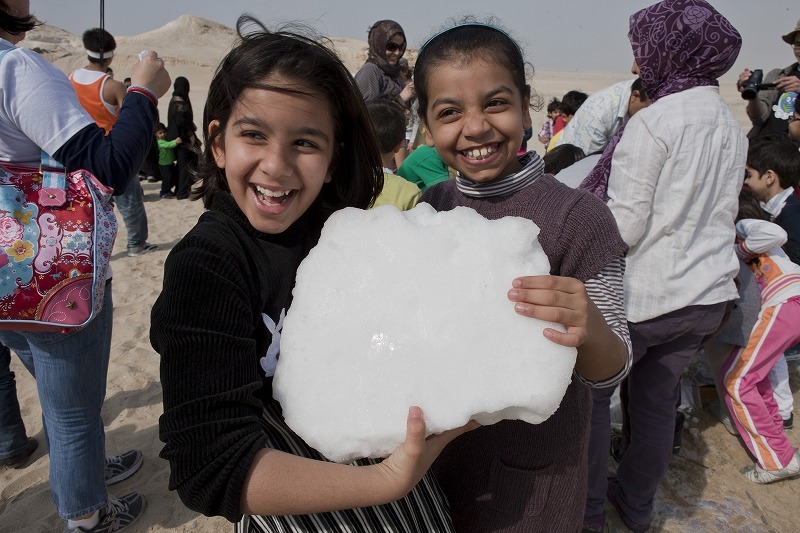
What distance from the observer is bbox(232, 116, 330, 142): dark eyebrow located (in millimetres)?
1019

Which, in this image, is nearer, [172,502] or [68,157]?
[68,157]

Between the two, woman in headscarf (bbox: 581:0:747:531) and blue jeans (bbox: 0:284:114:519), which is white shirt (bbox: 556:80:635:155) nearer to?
woman in headscarf (bbox: 581:0:747:531)

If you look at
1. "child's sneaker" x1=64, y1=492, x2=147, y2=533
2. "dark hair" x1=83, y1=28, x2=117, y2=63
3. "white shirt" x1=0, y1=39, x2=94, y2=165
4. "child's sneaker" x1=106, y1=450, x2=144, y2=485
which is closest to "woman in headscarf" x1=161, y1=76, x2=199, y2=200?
"dark hair" x1=83, y1=28, x2=117, y2=63

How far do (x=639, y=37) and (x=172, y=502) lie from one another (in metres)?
3.11

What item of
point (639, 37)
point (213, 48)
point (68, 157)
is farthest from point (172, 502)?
point (213, 48)

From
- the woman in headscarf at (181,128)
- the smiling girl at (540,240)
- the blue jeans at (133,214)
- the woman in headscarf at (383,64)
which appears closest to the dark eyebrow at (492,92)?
the smiling girl at (540,240)

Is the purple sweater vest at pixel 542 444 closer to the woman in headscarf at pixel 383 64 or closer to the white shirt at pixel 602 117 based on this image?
the white shirt at pixel 602 117

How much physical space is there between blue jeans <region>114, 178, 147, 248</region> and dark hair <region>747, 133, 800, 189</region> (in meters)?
5.76

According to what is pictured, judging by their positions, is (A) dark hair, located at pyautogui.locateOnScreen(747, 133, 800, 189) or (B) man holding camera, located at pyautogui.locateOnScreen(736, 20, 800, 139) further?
(B) man holding camera, located at pyautogui.locateOnScreen(736, 20, 800, 139)

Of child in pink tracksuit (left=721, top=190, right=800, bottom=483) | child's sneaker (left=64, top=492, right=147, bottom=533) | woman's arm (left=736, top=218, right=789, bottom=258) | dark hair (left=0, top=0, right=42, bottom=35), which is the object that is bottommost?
child's sneaker (left=64, top=492, right=147, bottom=533)

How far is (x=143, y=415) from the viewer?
319cm

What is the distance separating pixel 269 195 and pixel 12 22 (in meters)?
1.38

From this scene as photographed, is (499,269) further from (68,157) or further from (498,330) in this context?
(68,157)

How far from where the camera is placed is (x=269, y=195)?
1.04 m
